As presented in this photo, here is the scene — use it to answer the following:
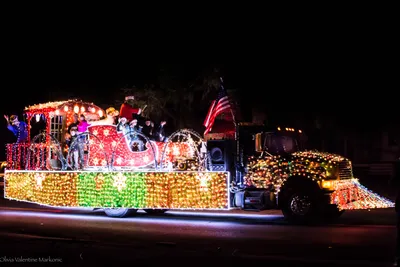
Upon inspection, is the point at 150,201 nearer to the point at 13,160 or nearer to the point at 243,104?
the point at 13,160

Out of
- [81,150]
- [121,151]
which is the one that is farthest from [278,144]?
[81,150]

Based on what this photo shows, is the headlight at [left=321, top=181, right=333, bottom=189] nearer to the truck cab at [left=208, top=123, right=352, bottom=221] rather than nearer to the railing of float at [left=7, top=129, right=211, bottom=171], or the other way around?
the truck cab at [left=208, top=123, right=352, bottom=221]

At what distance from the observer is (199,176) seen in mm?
15438

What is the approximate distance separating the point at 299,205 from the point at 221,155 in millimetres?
2566

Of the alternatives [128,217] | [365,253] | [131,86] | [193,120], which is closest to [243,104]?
[193,120]

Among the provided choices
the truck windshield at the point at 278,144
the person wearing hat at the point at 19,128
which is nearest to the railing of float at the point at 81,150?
the person wearing hat at the point at 19,128

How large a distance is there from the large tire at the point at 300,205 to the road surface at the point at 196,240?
14.1 inches

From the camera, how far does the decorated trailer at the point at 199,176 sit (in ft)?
49.4

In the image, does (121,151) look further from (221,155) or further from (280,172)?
(280,172)

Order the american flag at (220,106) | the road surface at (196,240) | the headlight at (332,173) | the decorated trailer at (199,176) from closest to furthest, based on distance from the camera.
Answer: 1. the road surface at (196,240)
2. the headlight at (332,173)
3. the decorated trailer at (199,176)
4. the american flag at (220,106)

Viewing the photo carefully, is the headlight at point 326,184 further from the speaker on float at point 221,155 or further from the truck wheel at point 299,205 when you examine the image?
the speaker on float at point 221,155

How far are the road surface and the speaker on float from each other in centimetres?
157

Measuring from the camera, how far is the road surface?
9.78 meters

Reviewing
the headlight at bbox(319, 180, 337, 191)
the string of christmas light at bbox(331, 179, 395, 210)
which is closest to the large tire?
the headlight at bbox(319, 180, 337, 191)
